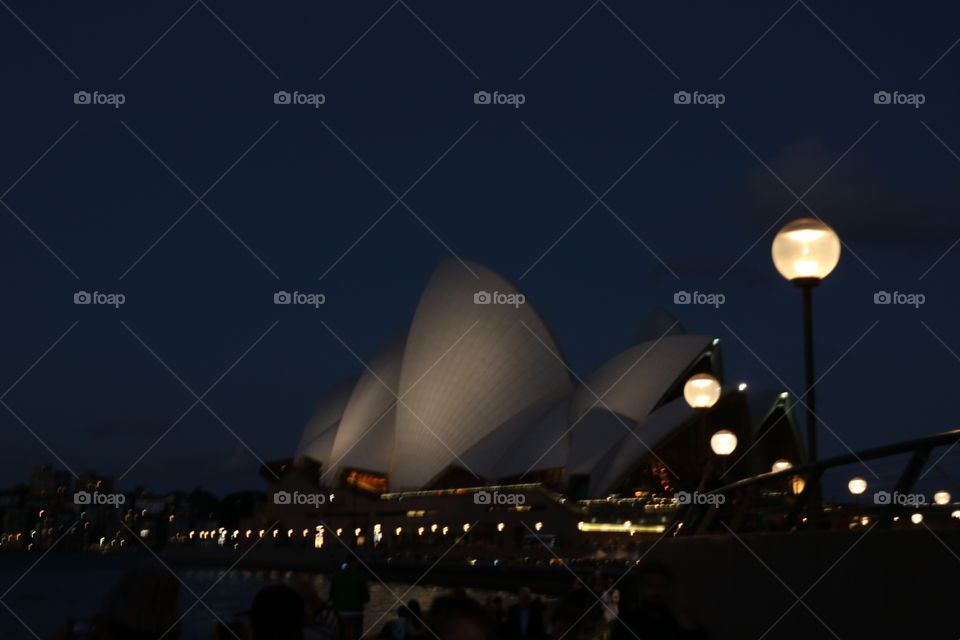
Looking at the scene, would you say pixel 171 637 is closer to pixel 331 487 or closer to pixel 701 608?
pixel 701 608

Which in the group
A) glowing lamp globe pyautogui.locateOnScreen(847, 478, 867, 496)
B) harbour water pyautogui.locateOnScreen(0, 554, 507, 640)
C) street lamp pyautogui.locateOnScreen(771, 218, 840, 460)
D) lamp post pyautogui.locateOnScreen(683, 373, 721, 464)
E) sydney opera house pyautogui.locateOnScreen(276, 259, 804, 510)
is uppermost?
sydney opera house pyautogui.locateOnScreen(276, 259, 804, 510)

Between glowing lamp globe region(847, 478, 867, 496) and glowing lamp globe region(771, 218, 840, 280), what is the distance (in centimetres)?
203

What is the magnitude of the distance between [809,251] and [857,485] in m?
2.18

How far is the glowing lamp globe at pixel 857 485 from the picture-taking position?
533 centimetres

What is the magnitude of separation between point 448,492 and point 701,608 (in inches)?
1719

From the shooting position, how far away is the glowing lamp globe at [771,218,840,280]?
7.22m

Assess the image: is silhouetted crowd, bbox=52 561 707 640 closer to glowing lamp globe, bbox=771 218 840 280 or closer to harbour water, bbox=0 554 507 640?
glowing lamp globe, bbox=771 218 840 280

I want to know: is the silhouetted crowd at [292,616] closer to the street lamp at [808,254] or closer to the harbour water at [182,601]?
the street lamp at [808,254]

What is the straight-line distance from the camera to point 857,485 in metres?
5.43

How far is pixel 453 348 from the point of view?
151 feet

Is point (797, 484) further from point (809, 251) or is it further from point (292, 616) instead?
point (292, 616)

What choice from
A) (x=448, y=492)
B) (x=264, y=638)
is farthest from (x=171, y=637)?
(x=448, y=492)

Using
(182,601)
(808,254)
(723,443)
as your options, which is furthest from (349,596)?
(182,601)

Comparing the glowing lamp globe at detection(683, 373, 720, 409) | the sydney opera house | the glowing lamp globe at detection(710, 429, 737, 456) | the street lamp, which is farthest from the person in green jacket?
the sydney opera house
